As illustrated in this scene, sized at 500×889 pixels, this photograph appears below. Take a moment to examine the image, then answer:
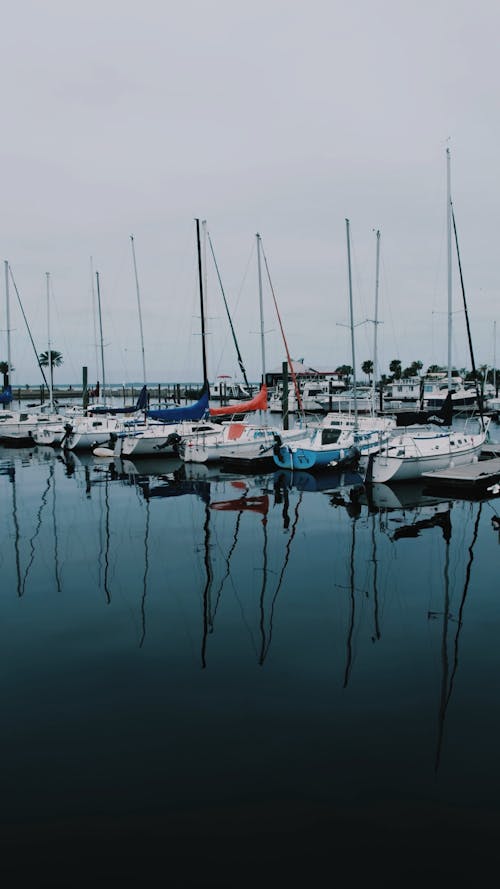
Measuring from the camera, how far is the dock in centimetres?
2522

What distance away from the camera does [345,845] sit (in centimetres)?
632

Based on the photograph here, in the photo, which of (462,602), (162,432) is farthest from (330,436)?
(462,602)

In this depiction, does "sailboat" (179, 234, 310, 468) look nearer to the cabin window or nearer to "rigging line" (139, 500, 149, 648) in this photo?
the cabin window

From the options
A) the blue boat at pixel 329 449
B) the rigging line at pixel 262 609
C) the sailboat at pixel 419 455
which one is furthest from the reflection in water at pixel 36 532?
the sailboat at pixel 419 455

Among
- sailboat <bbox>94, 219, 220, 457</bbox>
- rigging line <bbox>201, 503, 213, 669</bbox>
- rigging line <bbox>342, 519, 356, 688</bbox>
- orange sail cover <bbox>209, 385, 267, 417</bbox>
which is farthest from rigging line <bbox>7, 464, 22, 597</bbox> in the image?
orange sail cover <bbox>209, 385, 267, 417</bbox>

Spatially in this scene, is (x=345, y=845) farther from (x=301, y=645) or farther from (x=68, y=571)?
(x=68, y=571)

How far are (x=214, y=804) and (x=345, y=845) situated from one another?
4.90ft

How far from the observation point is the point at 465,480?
25.4 meters

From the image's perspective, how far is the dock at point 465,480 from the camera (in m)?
25.2

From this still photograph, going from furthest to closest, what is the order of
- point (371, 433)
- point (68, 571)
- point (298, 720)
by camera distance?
point (371, 433), point (68, 571), point (298, 720)

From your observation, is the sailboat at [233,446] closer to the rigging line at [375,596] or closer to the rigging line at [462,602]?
the rigging line at [462,602]

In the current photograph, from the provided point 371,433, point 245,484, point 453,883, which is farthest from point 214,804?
point 371,433

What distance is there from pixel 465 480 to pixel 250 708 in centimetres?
1885

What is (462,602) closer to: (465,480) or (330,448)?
(465,480)
